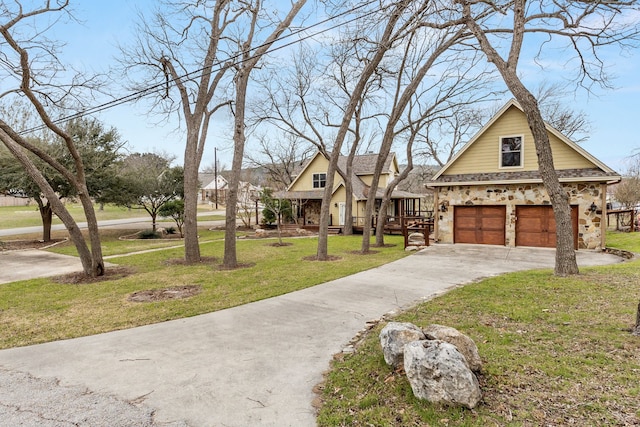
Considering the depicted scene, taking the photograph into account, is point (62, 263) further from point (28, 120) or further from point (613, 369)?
point (613, 369)

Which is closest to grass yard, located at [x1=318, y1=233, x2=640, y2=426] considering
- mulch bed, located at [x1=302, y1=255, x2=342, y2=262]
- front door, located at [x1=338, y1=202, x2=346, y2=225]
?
mulch bed, located at [x1=302, y1=255, x2=342, y2=262]

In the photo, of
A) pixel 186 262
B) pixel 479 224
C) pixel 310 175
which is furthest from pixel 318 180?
pixel 186 262

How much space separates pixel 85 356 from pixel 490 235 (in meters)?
14.8

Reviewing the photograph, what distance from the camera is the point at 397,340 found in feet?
12.2

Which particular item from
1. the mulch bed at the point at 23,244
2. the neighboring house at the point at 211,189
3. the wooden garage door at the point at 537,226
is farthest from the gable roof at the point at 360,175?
the neighboring house at the point at 211,189

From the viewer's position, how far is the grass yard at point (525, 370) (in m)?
2.88

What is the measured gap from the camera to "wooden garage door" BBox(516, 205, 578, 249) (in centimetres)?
1380

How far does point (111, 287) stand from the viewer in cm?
855

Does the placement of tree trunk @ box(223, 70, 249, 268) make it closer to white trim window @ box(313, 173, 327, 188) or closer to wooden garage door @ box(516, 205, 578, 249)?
wooden garage door @ box(516, 205, 578, 249)

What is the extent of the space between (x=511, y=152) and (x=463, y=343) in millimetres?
13328

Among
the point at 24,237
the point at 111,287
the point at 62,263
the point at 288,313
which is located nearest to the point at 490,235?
the point at 288,313

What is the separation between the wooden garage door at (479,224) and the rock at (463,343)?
12.7 meters

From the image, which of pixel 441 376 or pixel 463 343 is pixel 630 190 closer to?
pixel 463 343

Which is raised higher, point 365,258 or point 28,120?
point 28,120
